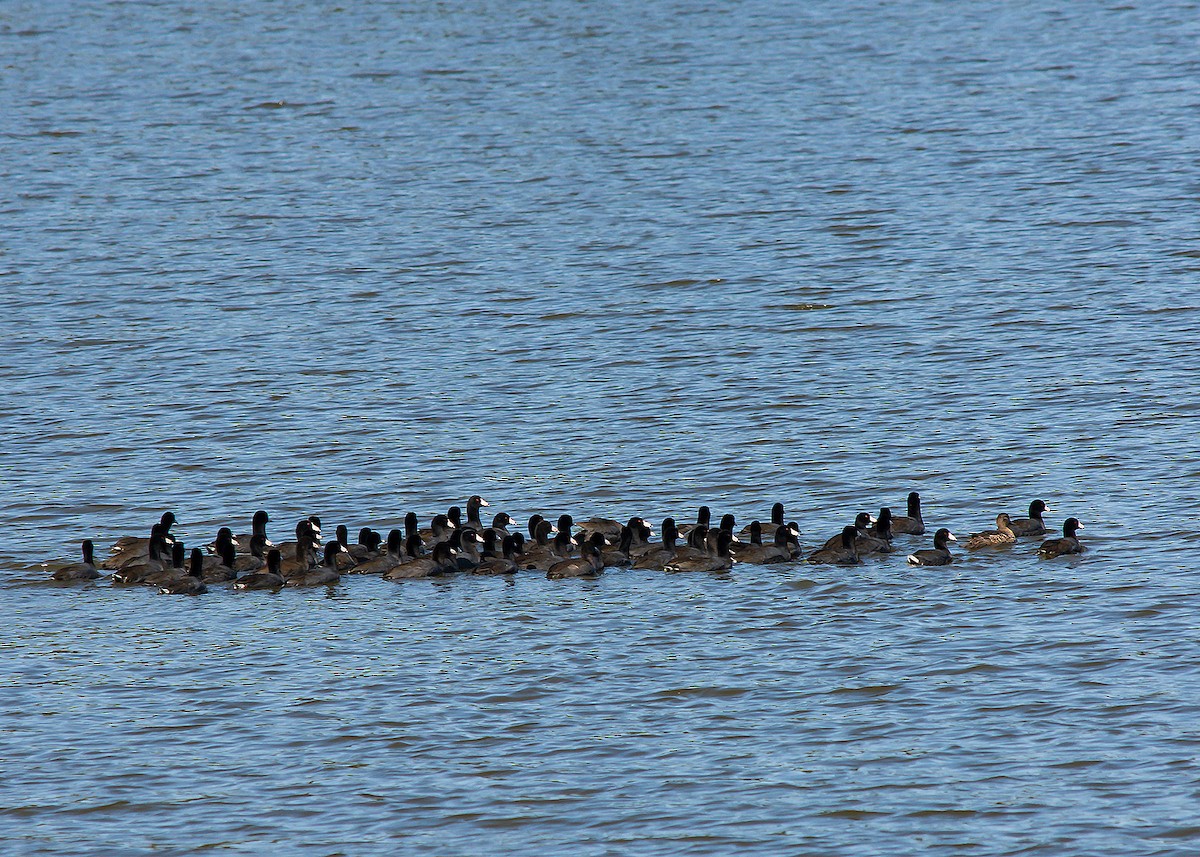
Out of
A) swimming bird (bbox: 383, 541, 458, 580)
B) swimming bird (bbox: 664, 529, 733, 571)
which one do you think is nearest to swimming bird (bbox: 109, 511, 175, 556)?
swimming bird (bbox: 383, 541, 458, 580)

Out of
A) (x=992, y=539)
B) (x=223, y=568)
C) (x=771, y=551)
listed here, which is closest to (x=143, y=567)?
(x=223, y=568)

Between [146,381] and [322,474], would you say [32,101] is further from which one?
[322,474]

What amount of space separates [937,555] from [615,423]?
6289mm

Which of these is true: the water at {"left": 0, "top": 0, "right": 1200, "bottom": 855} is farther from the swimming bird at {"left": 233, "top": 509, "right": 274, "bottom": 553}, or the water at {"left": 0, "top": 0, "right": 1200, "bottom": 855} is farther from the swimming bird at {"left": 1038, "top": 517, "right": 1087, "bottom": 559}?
the swimming bird at {"left": 233, "top": 509, "right": 274, "bottom": 553}

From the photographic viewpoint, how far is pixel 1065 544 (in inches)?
666

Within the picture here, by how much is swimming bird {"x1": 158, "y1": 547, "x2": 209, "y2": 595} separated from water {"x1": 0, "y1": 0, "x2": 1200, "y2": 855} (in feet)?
0.97

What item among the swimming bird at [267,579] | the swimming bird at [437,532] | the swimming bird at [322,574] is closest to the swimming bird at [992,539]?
the swimming bird at [437,532]

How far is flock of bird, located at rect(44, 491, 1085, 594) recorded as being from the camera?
56.4ft

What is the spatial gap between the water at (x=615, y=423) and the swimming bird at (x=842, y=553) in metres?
0.24

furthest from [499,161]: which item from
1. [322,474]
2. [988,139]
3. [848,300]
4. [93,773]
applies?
[93,773]

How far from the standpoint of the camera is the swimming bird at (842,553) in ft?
56.1

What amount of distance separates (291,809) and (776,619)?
5.04 metres

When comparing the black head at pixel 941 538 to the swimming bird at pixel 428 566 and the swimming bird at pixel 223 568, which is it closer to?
the swimming bird at pixel 428 566

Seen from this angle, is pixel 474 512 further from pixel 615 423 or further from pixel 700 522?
pixel 615 423
